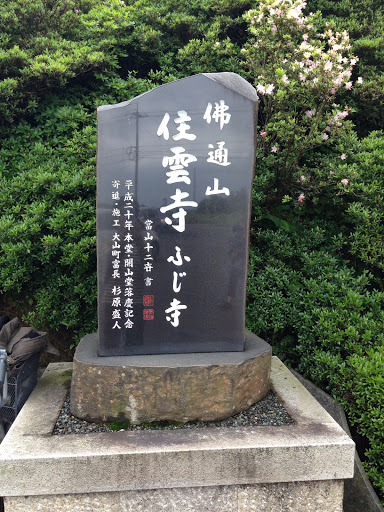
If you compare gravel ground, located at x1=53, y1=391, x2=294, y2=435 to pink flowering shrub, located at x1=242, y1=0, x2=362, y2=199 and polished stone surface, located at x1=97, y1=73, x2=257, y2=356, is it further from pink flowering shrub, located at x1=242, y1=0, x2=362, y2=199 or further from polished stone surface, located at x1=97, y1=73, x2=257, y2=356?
pink flowering shrub, located at x1=242, y1=0, x2=362, y2=199

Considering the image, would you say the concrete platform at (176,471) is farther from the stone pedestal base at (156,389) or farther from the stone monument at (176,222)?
the stone monument at (176,222)

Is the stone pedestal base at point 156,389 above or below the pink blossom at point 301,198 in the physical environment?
below

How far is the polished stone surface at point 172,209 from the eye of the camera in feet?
9.78

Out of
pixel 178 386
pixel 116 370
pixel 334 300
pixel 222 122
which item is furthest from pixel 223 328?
pixel 222 122

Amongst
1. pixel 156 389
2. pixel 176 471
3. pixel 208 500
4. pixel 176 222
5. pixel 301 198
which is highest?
pixel 301 198

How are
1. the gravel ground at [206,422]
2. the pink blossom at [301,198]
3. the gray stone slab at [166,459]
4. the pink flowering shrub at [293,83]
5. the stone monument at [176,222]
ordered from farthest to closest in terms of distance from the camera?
the pink blossom at [301,198] < the pink flowering shrub at [293,83] < the stone monument at [176,222] < the gravel ground at [206,422] < the gray stone slab at [166,459]

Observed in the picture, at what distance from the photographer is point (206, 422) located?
9.37 feet

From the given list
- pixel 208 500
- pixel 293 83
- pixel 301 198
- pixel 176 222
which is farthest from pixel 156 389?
pixel 293 83

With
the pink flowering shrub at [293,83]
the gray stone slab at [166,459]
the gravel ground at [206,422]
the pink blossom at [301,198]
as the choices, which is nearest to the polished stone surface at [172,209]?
the gravel ground at [206,422]

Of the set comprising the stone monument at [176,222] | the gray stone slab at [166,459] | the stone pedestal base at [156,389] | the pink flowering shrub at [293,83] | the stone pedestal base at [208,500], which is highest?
the pink flowering shrub at [293,83]

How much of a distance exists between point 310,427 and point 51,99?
174 inches

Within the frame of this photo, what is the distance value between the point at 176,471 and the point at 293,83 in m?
3.56

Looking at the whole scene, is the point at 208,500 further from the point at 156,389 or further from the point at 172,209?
the point at 172,209

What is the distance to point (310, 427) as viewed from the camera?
8.96 feet
